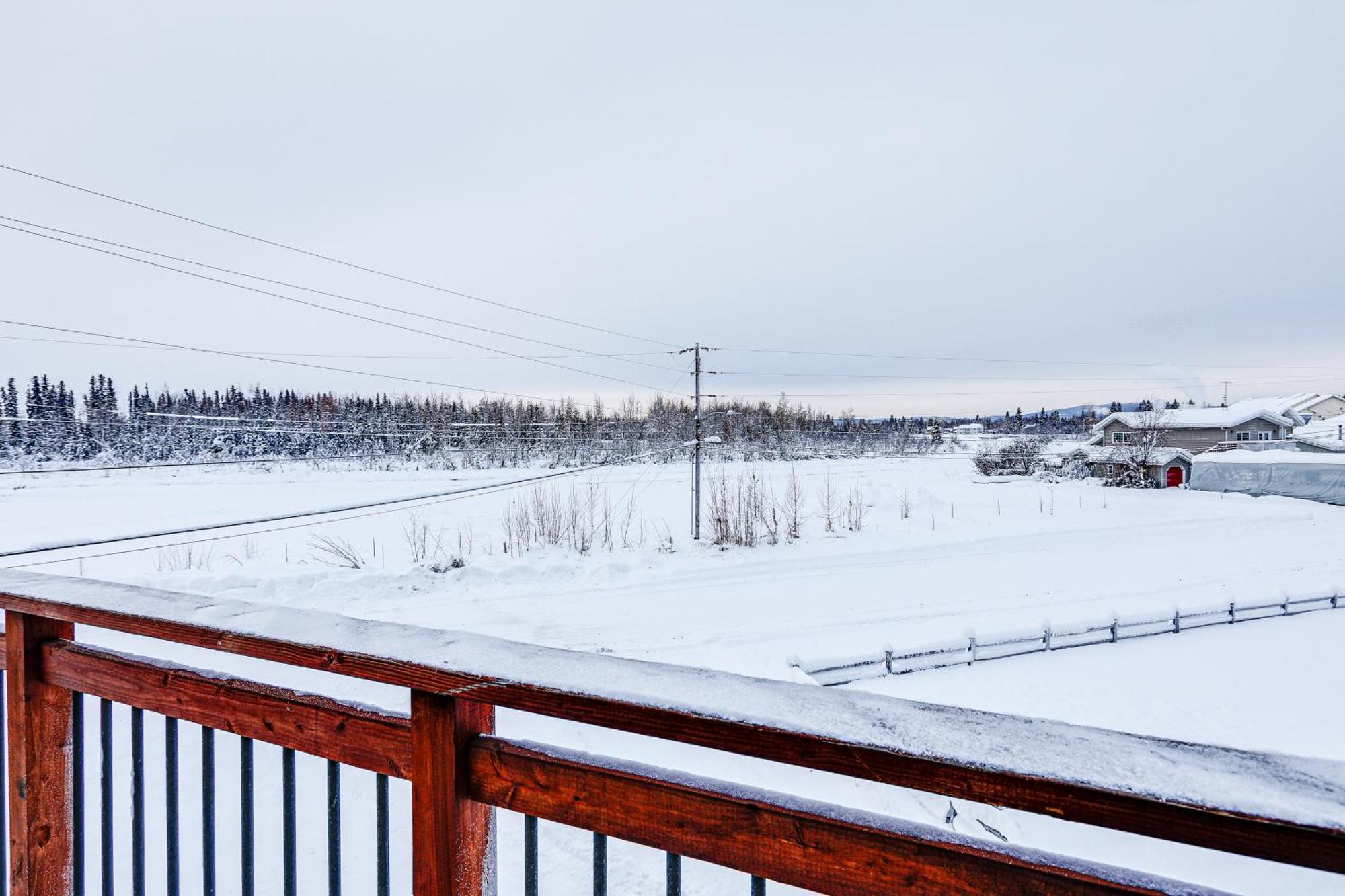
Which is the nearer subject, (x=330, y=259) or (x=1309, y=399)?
(x=330, y=259)

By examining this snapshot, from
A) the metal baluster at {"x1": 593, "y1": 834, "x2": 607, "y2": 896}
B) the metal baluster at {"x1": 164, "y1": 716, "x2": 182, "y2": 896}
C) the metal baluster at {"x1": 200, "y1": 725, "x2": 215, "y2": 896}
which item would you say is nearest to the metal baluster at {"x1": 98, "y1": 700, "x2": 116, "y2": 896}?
the metal baluster at {"x1": 164, "y1": 716, "x2": 182, "y2": 896}

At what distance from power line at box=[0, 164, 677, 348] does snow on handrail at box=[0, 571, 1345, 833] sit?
643 inches

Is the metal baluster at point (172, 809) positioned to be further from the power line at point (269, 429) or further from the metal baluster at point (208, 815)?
the power line at point (269, 429)

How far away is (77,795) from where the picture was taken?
143 centimetres

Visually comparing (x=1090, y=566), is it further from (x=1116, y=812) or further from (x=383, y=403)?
(x=383, y=403)

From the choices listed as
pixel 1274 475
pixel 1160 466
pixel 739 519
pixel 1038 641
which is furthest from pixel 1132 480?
pixel 1038 641

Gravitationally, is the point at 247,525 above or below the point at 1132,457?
below

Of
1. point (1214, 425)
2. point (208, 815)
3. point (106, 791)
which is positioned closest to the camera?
point (208, 815)

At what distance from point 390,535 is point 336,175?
909 cm

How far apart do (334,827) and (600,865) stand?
0.58m

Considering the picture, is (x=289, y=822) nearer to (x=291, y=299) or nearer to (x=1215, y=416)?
(x=291, y=299)

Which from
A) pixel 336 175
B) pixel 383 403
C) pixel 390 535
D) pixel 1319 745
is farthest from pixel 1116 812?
pixel 383 403

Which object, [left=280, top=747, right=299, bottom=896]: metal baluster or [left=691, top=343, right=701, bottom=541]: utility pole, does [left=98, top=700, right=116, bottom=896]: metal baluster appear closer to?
[left=280, top=747, right=299, bottom=896]: metal baluster

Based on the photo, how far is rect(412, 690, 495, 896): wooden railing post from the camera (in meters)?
0.92
